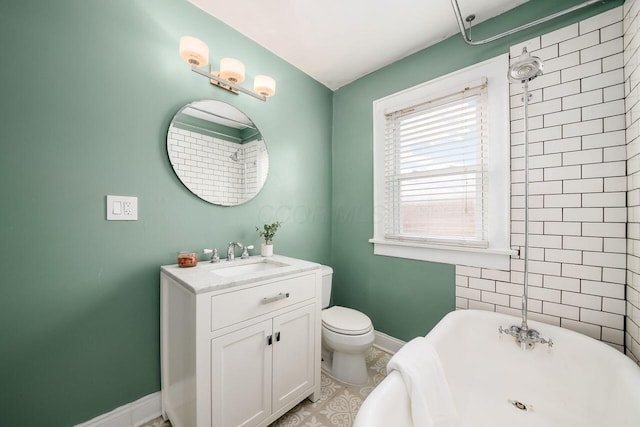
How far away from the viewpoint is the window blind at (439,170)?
5.33 feet

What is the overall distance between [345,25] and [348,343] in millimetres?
2193

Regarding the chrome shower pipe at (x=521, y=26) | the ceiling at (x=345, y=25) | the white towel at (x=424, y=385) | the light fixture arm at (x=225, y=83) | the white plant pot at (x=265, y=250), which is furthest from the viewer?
the white plant pot at (x=265, y=250)

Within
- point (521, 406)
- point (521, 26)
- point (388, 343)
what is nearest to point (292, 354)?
point (388, 343)

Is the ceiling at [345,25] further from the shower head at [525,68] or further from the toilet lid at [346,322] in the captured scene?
the toilet lid at [346,322]

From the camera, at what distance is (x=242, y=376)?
3.73ft

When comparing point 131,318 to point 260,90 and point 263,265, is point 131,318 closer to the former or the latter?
point 263,265

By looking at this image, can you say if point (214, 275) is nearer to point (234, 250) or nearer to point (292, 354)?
point (234, 250)

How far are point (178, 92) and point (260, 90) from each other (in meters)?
0.52

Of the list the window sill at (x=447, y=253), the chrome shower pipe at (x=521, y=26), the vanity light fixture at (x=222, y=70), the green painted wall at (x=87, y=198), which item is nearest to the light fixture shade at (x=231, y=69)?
the vanity light fixture at (x=222, y=70)

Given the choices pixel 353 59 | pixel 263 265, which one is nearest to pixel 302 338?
pixel 263 265

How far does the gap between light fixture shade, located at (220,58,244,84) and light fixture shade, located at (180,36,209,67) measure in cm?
15

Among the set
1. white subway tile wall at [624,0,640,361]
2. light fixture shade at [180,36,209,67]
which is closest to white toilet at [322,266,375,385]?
white subway tile wall at [624,0,640,361]

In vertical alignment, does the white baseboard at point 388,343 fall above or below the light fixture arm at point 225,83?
below

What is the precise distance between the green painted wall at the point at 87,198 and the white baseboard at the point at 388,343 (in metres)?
1.60
